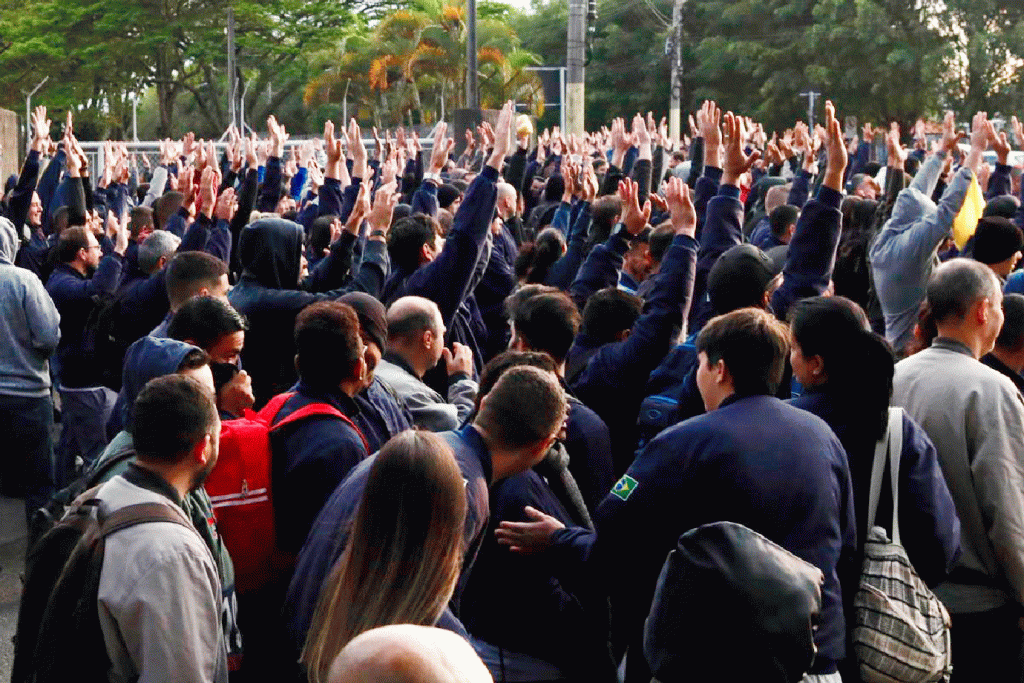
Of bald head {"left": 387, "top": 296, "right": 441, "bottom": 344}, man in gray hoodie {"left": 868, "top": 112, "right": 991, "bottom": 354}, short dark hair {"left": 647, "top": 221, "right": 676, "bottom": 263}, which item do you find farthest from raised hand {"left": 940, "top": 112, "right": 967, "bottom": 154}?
bald head {"left": 387, "top": 296, "right": 441, "bottom": 344}

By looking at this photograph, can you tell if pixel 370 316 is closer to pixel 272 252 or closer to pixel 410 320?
pixel 410 320

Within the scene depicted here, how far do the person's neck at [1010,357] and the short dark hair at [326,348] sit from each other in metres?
2.51

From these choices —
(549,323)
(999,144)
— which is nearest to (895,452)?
(549,323)

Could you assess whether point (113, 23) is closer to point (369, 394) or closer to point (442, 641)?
point (369, 394)

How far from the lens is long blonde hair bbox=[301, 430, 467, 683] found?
2979 mm

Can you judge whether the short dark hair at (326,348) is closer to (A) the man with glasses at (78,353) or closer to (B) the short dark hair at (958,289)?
(B) the short dark hair at (958,289)

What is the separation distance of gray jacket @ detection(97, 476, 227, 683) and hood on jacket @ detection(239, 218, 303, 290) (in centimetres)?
302

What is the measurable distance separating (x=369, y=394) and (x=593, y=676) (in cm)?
115

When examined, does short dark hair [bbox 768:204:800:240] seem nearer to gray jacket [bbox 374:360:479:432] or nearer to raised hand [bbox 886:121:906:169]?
raised hand [bbox 886:121:906:169]

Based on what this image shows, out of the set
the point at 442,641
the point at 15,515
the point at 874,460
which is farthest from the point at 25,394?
the point at 442,641

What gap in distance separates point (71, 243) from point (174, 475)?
5503mm

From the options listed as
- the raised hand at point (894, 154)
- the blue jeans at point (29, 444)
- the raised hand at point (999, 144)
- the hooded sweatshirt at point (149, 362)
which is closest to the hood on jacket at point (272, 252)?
the hooded sweatshirt at point (149, 362)

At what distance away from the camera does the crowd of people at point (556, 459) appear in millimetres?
3092

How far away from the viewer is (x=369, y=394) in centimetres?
472
